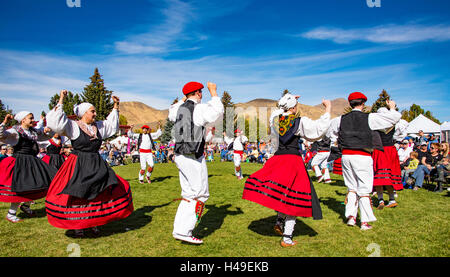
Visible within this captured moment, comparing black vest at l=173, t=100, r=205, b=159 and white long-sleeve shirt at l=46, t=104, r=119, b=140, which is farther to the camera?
white long-sleeve shirt at l=46, t=104, r=119, b=140

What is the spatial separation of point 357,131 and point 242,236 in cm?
285

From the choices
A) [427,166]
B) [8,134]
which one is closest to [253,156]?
[427,166]

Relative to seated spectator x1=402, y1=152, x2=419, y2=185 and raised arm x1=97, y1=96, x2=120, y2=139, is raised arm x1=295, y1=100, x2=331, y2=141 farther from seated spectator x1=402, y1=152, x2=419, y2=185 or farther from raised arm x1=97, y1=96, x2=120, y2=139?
seated spectator x1=402, y1=152, x2=419, y2=185

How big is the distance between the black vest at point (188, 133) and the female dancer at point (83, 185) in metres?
1.42

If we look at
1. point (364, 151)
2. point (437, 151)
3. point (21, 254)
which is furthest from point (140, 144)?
point (437, 151)

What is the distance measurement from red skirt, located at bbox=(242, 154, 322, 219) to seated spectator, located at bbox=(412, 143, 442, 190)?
25.2 feet

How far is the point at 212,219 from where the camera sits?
6055mm

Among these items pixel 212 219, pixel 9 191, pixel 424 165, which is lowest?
pixel 212 219

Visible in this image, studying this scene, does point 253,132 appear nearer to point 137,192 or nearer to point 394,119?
point 137,192

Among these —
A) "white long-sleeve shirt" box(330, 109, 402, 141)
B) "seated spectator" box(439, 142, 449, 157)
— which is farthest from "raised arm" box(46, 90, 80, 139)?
"seated spectator" box(439, 142, 449, 157)

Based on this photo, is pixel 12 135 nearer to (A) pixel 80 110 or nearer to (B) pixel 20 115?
(B) pixel 20 115

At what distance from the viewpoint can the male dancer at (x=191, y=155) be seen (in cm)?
Answer: 421

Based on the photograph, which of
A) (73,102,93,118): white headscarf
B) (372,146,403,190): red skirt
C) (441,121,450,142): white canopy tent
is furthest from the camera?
(441,121,450,142): white canopy tent

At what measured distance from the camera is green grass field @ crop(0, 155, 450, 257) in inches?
165
